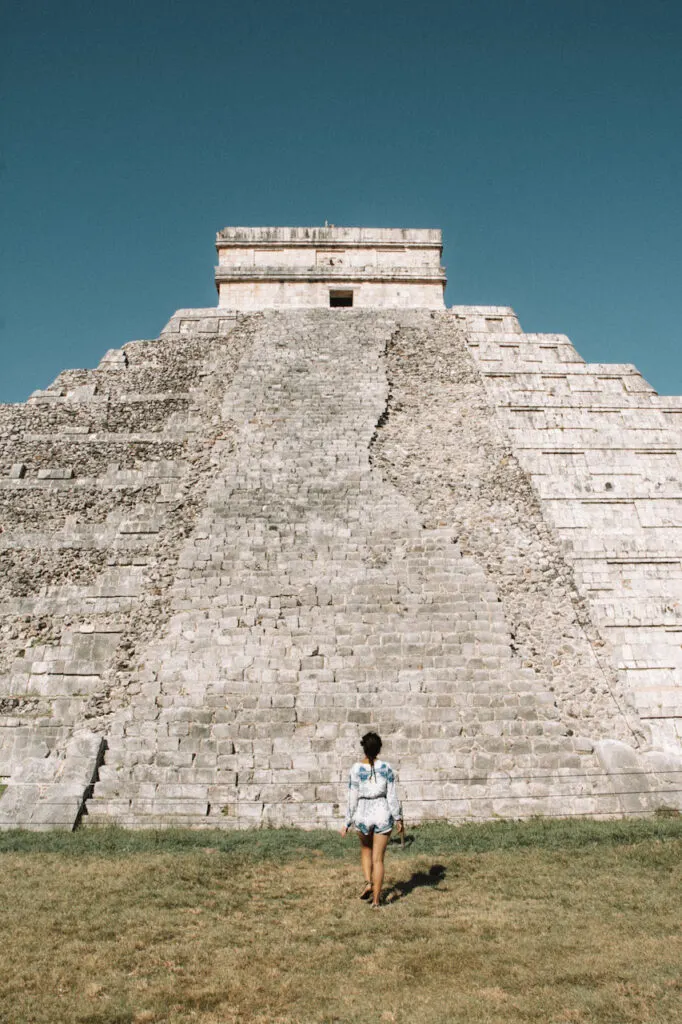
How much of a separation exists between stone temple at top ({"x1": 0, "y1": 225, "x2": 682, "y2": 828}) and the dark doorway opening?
2.42 meters

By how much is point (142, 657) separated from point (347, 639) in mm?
2861

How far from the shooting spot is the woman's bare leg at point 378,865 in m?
5.11

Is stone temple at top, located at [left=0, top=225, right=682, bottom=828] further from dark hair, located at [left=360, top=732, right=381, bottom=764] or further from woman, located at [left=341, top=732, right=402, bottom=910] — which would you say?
dark hair, located at [left=360, top=732, right=381, bottom=764]

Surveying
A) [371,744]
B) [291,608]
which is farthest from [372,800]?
[291,608]

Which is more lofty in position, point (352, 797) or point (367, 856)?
point (352, 797)

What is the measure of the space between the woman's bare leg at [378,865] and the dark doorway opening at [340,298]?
54.9 ft

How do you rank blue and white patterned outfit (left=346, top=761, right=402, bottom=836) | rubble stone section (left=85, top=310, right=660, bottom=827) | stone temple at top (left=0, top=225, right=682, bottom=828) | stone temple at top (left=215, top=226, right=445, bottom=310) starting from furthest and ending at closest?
stone temple at top (left=215, top=226, right=445, bottom=310) → stone temple at top (left=0, top=225, right=682, bottom=828) → rubble stone section (left=85, top=310, right=660, bottom=827) → blue and white patterned outfit (left=346, top=761, right=402, bottom=836)

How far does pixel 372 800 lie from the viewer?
17.5 ft

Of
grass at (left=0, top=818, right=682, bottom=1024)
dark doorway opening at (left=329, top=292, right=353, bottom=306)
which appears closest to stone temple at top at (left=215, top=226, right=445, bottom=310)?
dark doorway opening at (left=329, top=292, right=353, bottom=306)

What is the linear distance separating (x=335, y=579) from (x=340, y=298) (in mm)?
11783

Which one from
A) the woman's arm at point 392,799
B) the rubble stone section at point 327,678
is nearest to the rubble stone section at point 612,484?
the rubble stone section at point 327,678

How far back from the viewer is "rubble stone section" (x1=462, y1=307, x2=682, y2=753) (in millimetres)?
10438

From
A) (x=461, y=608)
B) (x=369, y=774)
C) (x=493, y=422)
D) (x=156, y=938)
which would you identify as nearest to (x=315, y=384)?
(x=493, y=422)

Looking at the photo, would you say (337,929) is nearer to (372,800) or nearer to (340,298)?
(372,800)
